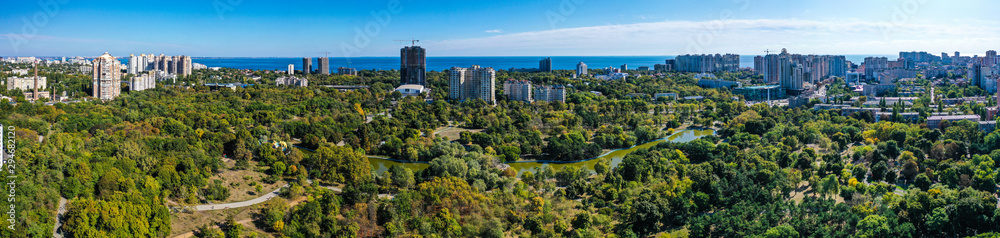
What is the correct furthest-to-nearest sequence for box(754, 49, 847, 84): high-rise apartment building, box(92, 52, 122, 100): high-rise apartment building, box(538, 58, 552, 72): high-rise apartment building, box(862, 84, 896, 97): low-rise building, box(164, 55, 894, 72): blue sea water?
box(164, 55, 894, 72): blue sea water
box(538, 58, 552, 72): high-rise apartment building
box(754, 49, 847, 84): high-rise apartment building
box(862, 84, 896, 97): low-rise building
box(92, 52, 122, 100): high-rise apartment building

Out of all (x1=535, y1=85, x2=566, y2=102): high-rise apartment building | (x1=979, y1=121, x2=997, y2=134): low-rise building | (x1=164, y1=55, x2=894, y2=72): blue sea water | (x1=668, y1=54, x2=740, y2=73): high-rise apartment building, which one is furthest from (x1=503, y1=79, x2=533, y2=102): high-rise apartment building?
(x1=164, y1=55, x2=894, y2=72): blue sea water

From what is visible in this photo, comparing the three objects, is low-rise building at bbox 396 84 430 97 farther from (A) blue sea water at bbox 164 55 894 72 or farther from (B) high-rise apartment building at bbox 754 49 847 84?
(A) blue sea water at bbox 164 55 894 72

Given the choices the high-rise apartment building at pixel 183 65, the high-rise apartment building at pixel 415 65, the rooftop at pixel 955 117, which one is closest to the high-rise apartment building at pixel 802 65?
the rooftop at pixel 955 117

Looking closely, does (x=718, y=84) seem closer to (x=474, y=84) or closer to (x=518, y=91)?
(x=518, y=91)

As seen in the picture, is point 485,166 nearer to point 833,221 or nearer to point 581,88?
point 833,221

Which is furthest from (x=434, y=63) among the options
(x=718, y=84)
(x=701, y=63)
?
(x=718, y=84)

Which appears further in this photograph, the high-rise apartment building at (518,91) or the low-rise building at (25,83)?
the high-rise apartment building at (518,91)

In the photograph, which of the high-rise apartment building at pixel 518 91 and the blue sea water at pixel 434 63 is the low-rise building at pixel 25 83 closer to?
the high-rise apartment building at pixel 518 91
